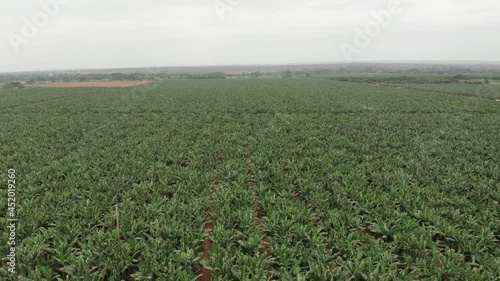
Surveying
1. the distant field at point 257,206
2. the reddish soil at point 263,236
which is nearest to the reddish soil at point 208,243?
the distant field at point 257,206

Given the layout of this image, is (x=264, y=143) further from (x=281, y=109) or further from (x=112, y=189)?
(x=281, y=109)

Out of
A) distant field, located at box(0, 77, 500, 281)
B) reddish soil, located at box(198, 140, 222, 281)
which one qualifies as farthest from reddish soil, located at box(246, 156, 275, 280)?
reddish soil, located at box(198, 140, 222, 281)

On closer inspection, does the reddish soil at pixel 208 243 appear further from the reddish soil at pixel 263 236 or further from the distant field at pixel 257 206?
the reddish soil at pixel 263 236

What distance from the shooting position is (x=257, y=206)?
30.2 feet

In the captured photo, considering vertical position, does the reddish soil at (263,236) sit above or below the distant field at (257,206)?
below

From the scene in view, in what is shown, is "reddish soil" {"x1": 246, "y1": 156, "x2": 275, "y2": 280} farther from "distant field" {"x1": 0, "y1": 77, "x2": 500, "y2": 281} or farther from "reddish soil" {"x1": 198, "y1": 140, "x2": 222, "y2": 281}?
"reddish soil" {"x1": 198, "y1": 140, "x2": 222, "y2": 281}

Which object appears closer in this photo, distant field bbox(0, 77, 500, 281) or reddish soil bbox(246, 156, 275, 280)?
distant field bbox(0, 77, 500, 281)

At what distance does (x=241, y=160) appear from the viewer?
12.7 metres

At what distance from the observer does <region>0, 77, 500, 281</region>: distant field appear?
5957 millimetres

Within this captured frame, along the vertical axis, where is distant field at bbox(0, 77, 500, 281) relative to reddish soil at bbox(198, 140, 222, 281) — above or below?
above

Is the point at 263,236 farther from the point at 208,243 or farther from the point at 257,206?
the point at 257,206

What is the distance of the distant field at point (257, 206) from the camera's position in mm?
5957

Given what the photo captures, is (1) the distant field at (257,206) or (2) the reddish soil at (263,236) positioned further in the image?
(2) the reddish soil at (263,236)

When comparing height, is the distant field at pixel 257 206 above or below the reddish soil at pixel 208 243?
above
